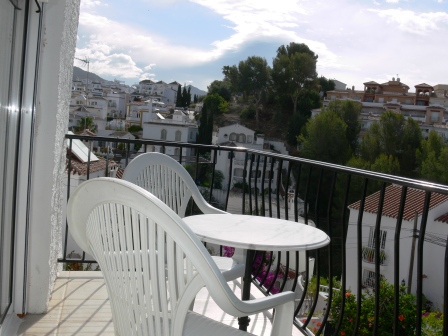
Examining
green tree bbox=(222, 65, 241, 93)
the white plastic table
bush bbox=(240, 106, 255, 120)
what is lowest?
the white plastic table

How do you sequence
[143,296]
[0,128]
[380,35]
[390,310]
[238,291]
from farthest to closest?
[380,35], [390,310], [238,291], [0,128], [143,296]

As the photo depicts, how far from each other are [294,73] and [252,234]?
130ft

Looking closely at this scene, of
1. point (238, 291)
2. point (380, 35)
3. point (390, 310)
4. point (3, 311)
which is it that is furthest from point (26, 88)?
point (380, 35)

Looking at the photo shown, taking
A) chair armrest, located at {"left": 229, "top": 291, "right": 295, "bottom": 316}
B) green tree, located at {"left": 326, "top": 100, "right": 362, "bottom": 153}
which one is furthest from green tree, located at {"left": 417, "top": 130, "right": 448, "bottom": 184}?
chair armrest, located at {"left": 229, "top": 291, "right": 295, "bottom": 316}

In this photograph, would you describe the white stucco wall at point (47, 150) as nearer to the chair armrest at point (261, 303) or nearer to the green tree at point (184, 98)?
the chair armrest at point (261, 303)

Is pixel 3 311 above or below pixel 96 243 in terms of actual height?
below

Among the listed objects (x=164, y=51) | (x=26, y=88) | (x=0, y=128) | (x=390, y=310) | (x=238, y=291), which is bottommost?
(x=390, y=310)

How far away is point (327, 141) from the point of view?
95.8 feet

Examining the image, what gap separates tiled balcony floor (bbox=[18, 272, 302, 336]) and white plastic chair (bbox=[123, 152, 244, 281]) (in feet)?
2.25

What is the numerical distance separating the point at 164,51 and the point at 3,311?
2352 cm

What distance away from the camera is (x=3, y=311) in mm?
2277

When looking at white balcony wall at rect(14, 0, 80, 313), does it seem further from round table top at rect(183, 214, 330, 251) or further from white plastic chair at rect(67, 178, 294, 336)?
white plastic chair at rect(67, 178, 294, 336)

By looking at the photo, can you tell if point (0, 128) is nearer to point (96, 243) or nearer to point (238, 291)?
point (96, 243)

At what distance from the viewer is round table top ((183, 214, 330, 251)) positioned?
1.73 metres
